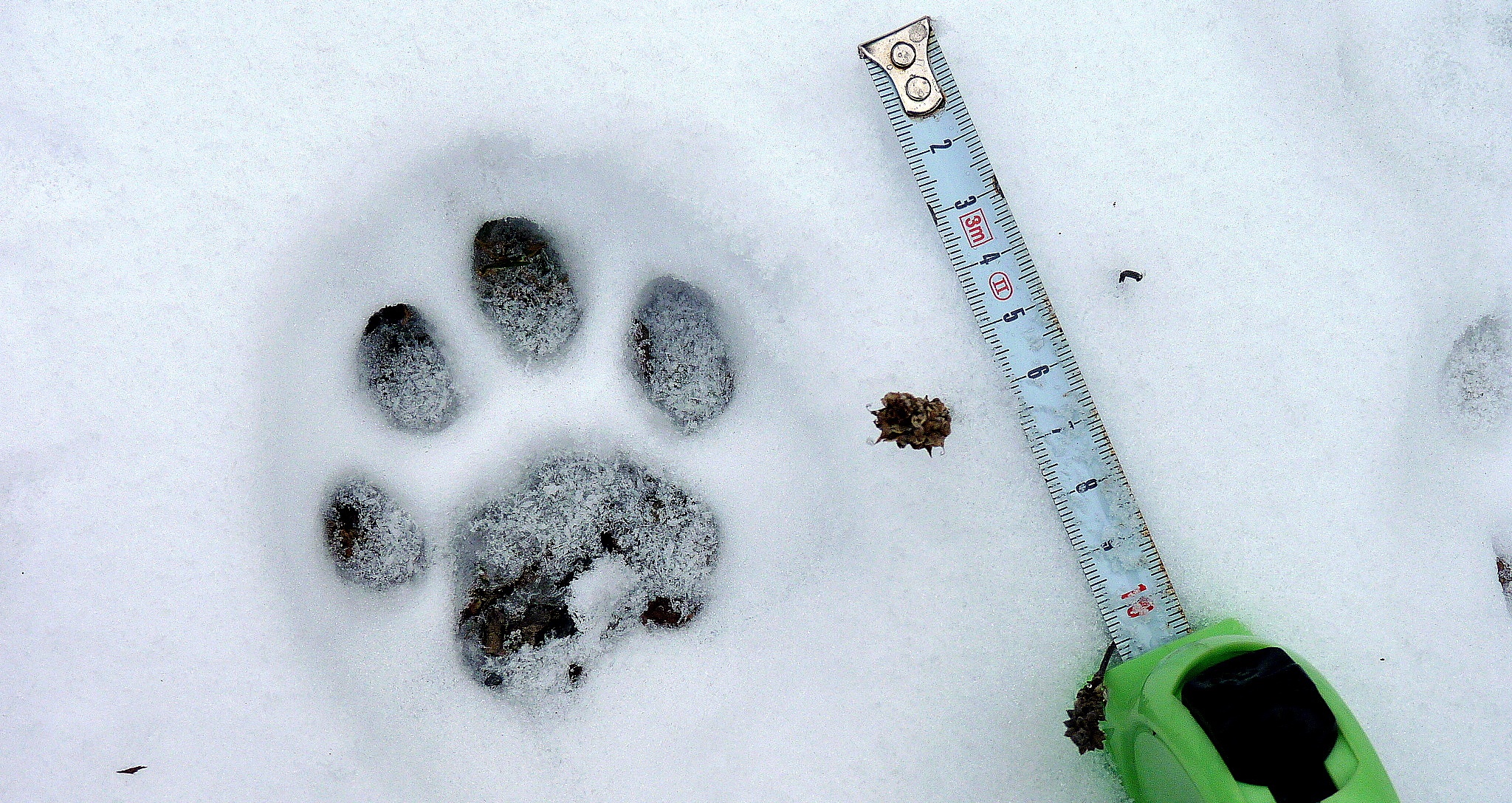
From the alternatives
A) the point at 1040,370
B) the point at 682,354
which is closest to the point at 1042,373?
the point at 1040,370

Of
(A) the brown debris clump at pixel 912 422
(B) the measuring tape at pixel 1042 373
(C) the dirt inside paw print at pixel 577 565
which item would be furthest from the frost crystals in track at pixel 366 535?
(B) the measuring tape at pixel 1042 373

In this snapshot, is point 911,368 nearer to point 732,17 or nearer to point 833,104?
point 833,104

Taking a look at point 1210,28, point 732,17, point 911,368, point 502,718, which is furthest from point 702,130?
point 502,718

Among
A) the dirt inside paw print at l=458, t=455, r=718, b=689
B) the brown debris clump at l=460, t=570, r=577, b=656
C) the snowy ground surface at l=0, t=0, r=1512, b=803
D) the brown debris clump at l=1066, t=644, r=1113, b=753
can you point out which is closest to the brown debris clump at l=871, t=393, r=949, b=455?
the snowy ground surface at l=0, t=0, r=1512, b=803

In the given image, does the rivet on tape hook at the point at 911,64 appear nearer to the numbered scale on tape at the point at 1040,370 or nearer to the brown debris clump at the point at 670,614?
the numbered scale on tape at the point at 1040,370

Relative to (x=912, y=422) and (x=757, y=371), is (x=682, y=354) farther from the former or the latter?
(x=912, y=422)

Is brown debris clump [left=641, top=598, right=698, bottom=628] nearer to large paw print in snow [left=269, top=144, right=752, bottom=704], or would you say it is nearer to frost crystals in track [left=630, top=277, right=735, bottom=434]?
large paw print in snow [left=269, top=144, right=752, bottom=704]
